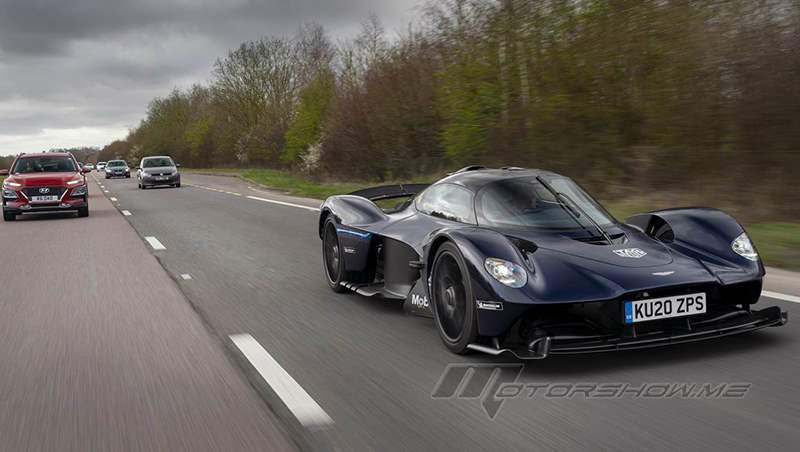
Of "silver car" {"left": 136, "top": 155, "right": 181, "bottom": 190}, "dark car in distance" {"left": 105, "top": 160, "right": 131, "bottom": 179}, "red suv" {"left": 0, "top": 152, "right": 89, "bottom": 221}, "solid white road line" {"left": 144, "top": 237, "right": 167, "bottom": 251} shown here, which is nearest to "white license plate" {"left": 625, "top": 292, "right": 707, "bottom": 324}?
"solid white road line" {"left": 144, "top": 237, "right": 167, "bottom": 251}

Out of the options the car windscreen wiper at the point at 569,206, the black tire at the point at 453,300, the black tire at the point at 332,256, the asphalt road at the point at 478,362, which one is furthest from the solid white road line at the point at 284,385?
the car windscreen wiper at the point at 569,206

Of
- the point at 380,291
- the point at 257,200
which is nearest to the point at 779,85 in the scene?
the point at 380,291

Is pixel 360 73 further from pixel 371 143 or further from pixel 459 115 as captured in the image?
pixel 459 115

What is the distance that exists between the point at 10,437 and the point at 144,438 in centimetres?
66

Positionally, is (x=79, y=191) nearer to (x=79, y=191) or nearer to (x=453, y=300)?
(x=79, y=191)

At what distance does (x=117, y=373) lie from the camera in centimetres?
477

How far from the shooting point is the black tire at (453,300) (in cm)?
463

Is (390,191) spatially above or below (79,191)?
above

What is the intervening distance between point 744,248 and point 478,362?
75.4 inches

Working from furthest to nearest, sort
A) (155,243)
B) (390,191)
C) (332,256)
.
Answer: (155,243), (390,191), (332,256)

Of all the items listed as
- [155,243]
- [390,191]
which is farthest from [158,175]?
[390,191]

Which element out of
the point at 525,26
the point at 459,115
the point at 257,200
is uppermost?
the point at 525,26

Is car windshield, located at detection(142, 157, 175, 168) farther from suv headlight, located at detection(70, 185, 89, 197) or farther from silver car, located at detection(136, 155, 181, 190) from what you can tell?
suv headlight, located at detection(70, 185, 89, 197)

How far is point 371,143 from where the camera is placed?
95.5ft
